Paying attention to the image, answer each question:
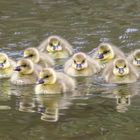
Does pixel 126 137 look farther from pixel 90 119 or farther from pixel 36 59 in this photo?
pixel 36 59

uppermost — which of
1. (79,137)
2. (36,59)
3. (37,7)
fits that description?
(37,7)

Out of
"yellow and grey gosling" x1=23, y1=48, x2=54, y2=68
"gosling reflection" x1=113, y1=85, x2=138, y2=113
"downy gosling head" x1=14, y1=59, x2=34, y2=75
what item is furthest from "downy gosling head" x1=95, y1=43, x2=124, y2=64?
"downy gosling head" x1=14, y1=59, x2=34, y2=75

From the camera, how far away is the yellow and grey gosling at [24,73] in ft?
25.0

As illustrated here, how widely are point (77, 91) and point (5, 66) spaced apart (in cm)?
112

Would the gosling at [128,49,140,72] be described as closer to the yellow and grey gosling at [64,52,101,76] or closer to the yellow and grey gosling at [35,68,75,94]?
the yellow and grey gosling at [64,52,101,76]

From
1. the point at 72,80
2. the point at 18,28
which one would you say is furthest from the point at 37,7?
the point at 72,80

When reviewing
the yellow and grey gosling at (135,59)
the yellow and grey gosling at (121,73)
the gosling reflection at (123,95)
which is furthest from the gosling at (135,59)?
the gosling reflection at (123,95)

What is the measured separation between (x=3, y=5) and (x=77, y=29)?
2418mm

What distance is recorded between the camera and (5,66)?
795 cm

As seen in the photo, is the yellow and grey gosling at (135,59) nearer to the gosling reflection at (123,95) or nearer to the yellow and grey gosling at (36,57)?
the gosling reflection at (123,95)

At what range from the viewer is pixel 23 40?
367 inches

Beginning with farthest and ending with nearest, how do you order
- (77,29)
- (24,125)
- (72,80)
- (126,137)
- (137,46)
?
(77,29) → (137,46) → (72,80) → (24,125) → (126,137)

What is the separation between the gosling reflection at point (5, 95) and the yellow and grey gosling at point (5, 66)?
145mm

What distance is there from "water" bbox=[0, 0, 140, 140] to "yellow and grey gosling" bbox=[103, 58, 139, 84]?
0.14m
